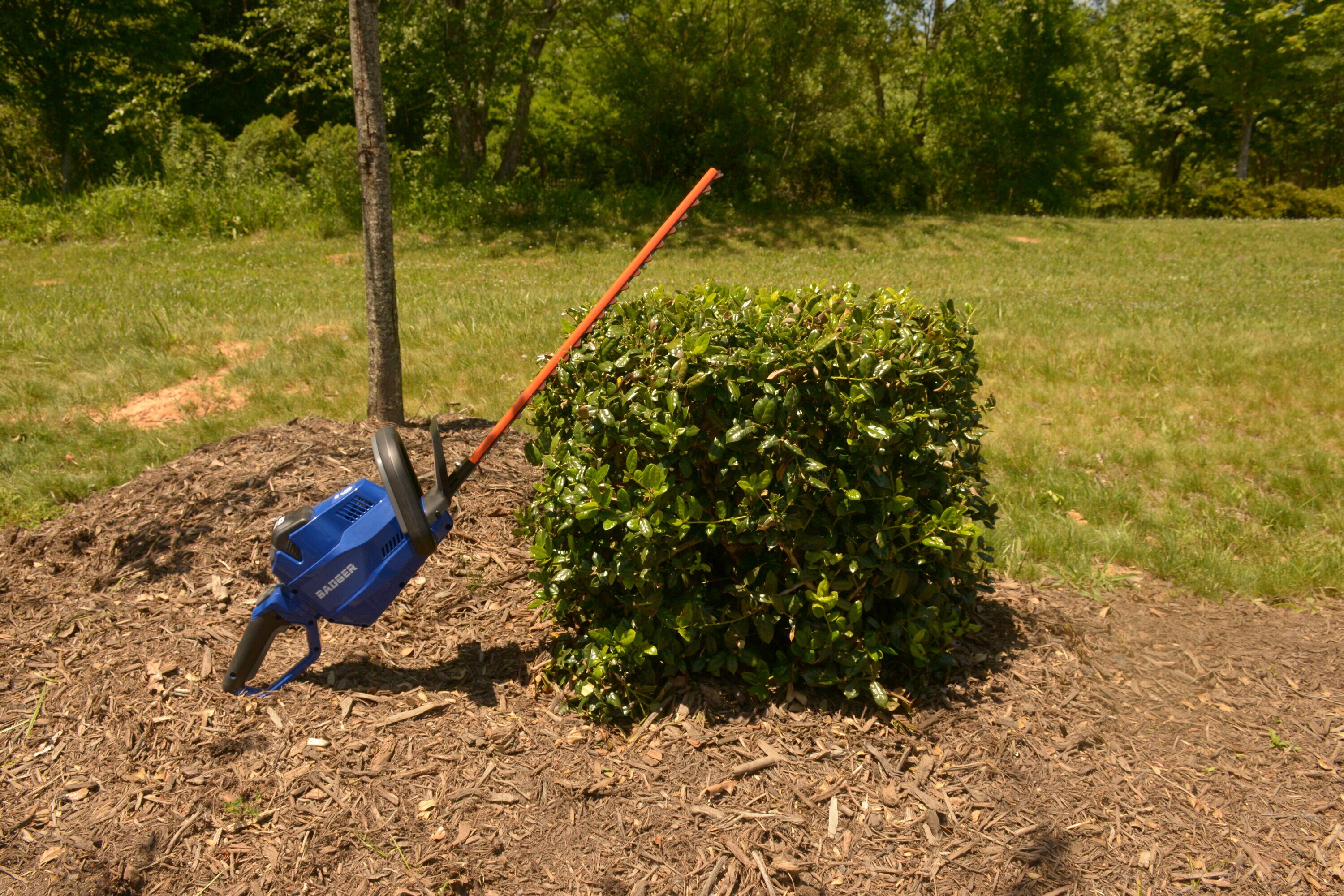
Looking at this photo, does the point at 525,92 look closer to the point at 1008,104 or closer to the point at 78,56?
the point at 78,56

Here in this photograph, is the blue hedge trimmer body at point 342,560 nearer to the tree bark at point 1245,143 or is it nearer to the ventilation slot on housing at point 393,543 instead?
→ the ventilation slot on housing at point 393,543

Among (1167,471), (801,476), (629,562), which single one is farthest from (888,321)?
(1167,471)

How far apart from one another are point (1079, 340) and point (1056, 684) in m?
5.79

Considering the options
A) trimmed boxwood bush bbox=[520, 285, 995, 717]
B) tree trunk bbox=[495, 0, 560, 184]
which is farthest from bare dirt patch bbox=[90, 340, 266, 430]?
tree trunk bbox=[495, 0, 560, 184]

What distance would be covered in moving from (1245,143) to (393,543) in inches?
1417

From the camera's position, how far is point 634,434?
3.12m

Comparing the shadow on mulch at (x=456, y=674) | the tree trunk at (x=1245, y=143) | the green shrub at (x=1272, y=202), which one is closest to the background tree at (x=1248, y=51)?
the tree trunk at (x=1245, y=143)

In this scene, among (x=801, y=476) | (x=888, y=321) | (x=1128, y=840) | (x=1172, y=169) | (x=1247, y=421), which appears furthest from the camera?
(x=1172, y=169)

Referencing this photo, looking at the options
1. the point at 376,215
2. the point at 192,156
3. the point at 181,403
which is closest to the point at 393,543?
the point at 376,215

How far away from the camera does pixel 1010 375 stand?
768cm

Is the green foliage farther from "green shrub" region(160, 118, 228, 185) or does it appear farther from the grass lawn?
"green shrub" region(160, 118, 228, 185)

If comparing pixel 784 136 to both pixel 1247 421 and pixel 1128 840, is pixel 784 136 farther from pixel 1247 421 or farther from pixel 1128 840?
pixel 1128 840

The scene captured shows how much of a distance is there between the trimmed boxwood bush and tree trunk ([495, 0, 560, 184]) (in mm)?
16521

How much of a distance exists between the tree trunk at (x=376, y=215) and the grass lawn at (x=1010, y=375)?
54.9 inches
